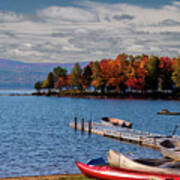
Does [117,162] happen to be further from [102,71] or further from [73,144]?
[102,71]

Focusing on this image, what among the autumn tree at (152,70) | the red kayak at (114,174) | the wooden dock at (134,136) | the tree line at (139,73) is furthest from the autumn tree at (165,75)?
the red kayak at (114,174)

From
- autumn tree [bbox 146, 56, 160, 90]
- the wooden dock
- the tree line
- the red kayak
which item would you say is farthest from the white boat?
autumn tree [bbox 146, 56, 160, 90]

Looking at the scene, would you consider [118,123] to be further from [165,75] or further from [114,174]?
[165,75]

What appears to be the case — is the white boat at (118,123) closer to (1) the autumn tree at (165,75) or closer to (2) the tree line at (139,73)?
(2) the tree line at (139,73)

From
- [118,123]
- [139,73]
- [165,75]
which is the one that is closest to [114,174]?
[118,123]

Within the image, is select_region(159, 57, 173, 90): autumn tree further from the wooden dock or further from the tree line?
the wooden dock

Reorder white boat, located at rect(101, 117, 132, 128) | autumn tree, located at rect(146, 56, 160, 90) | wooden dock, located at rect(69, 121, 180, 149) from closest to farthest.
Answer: wooden dock, located at rect(69, 121, 180, 149) → white boat, located at rect(101, 117, 132, 128) → autumn tree, located at rect(146, 56, 160, 90)

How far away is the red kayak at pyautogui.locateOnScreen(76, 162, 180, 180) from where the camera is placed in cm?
2311

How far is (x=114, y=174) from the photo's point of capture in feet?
79.8

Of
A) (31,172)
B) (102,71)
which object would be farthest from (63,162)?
(102,71)

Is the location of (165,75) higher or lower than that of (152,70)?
lower

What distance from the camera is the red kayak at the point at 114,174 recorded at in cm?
2311

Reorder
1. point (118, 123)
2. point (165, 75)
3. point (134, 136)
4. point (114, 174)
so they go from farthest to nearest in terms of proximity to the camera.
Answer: point (165, 75) < point (118, 123) < point (134, 136) < point (114, 174)

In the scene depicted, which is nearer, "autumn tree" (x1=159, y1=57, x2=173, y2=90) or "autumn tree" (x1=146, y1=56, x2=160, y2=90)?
"autumn tree" (x1=146, y1=56, x2=160, y2=90)
